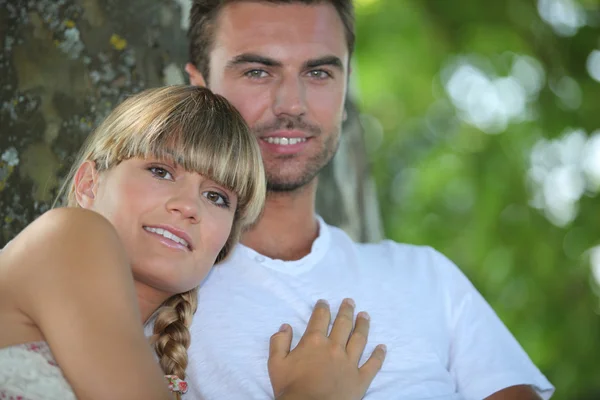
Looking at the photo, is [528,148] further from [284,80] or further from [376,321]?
[376,321]

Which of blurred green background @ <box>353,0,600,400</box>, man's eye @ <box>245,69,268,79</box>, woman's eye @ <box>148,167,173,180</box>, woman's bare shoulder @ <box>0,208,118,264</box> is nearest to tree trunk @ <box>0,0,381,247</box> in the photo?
man's eye @ <box>245,69,268,79</box>

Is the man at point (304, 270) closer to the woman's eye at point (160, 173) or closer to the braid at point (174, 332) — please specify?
the braid at point (174, 332)

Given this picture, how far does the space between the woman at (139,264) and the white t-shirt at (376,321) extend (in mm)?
73

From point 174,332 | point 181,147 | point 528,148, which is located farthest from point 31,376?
point 528,148

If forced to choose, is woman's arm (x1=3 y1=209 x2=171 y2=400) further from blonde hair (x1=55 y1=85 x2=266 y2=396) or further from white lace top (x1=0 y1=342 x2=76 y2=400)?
blonde hair (x1=55 y1=85 x2=266 y2=396)

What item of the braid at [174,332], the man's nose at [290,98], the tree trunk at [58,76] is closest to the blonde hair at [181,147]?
the braid at [174,332]

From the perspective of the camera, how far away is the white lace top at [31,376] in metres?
Result: 1.74

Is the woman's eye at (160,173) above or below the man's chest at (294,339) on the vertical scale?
above

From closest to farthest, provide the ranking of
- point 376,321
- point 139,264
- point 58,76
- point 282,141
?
point 139,264 → point 376,321 → point 58,76 → point 282,141

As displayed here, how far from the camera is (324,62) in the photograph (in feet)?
9.25

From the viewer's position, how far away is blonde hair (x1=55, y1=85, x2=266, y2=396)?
85.2 inches

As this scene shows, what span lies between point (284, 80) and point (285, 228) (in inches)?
19.0

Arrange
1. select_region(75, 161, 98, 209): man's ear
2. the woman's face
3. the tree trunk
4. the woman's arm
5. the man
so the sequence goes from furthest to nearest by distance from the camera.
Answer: the tree trunk < the man < select_region(75, 161, 98, 209): man's ear < the woman's face < the woman's arm

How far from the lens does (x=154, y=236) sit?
210 centimetres
